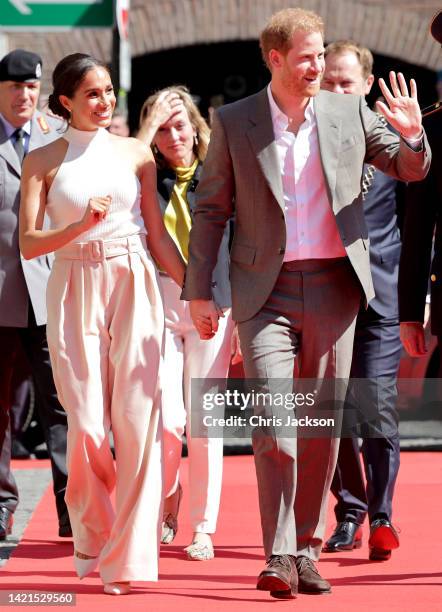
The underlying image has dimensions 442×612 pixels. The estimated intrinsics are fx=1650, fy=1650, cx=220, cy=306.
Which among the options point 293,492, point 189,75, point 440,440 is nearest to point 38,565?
point 293,492

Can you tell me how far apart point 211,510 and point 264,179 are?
1865 mm

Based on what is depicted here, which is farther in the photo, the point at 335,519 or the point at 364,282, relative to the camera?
the point at 335,519

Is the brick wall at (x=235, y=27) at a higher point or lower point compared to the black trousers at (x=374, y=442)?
higher

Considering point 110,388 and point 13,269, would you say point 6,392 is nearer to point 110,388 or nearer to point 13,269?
point 13,269

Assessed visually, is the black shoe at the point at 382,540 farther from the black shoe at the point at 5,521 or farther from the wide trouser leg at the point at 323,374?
the black shoe at the point at 5,521

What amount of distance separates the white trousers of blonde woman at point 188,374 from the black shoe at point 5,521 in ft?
2.91

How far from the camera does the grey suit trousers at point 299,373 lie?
6340mm

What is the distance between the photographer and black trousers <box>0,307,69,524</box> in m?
8.15

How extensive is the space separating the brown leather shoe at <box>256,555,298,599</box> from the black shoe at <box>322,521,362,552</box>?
4.07 feet

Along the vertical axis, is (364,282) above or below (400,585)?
above

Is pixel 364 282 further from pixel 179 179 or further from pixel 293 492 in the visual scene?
pixel 179 179

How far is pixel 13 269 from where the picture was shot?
321 inches

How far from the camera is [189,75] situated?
57.6 ft

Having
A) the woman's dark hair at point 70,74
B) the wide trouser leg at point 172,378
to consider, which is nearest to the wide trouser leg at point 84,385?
the woman's dark hair at point 70,74
